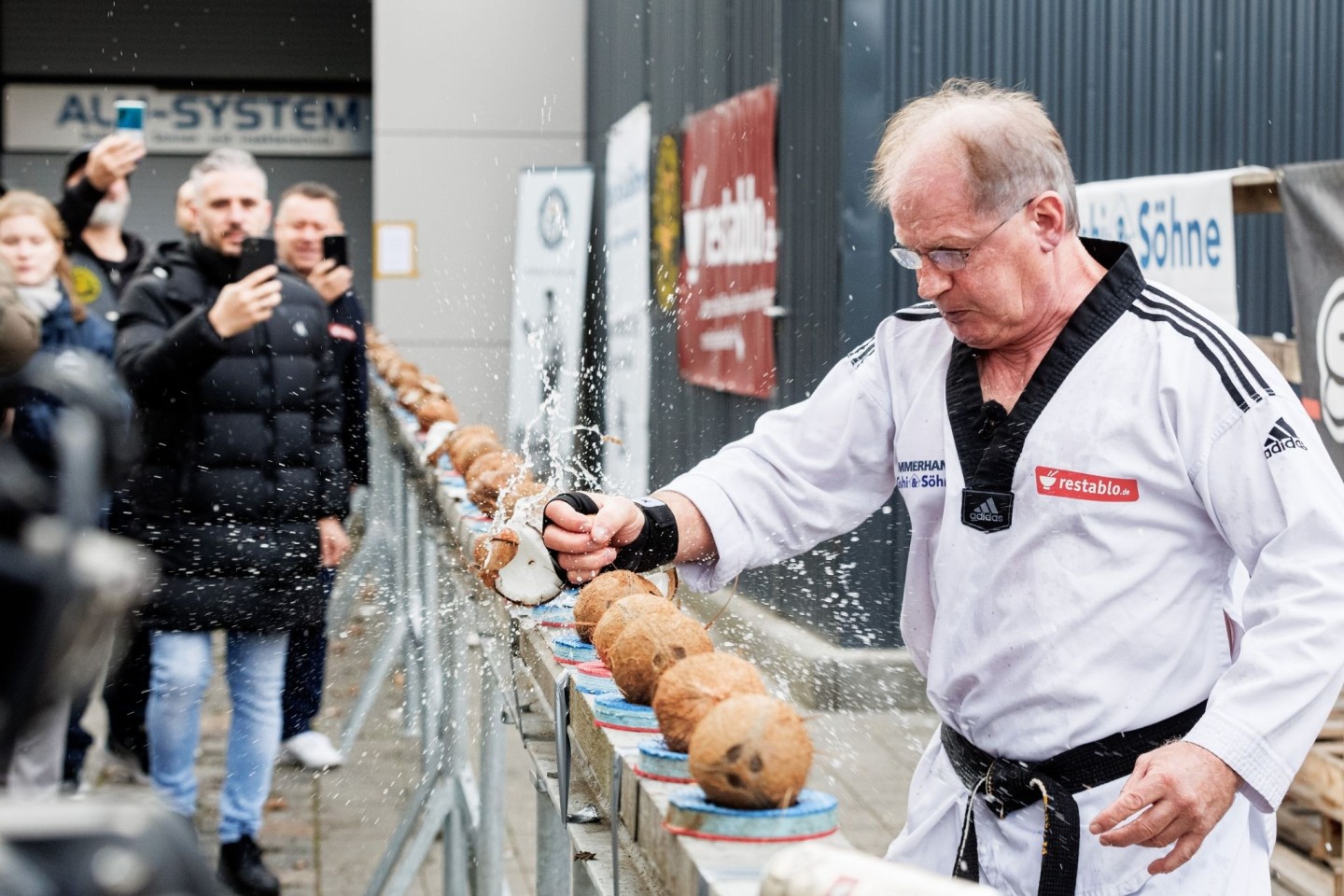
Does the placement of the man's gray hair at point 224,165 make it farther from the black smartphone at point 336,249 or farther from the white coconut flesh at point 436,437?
the black smartphone at point 336,249

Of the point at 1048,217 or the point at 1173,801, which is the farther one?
the point at 1048,217

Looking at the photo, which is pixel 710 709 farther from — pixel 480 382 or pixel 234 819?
pixel 480 382

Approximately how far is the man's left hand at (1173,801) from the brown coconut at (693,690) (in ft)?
1.94

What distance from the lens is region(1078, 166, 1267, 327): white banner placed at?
5.47 meters

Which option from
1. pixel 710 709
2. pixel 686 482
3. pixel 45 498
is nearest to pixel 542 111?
pixel 686 482

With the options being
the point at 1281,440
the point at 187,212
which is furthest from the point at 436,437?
the point at 1281,440

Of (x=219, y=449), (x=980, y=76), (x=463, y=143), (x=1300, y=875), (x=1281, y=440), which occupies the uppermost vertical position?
(x=463, y=143)

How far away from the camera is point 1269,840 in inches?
110

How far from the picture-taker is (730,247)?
10.1 metres

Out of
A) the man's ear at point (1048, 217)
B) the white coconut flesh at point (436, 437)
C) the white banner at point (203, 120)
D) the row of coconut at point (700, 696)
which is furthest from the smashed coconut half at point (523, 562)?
the white banner at point (203, 120)

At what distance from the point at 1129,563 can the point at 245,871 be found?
3.86 m

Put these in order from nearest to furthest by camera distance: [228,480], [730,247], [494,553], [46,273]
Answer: [494,553] → [228,480] → [46,273] → [730,247]

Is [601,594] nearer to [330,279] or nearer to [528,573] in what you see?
[528,573]

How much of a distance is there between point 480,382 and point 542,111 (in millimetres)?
2849
